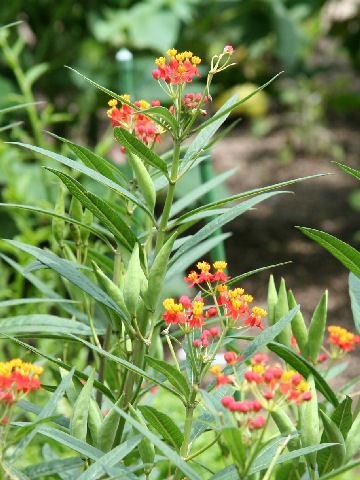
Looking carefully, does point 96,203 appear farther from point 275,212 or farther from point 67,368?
point 275,212

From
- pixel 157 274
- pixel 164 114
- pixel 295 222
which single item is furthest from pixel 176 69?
pixel 295 222

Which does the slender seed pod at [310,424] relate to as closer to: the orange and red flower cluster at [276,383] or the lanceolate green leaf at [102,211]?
the orange and red flower cluster at [276,383]

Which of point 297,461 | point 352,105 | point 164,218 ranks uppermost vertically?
point 352,105

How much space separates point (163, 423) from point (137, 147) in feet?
0.89

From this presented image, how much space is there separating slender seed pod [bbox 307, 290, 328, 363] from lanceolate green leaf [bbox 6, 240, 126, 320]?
0.23 metres

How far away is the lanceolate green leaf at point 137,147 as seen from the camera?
716mm

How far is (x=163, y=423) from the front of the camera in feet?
2.36

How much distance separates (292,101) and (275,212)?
1.31 m

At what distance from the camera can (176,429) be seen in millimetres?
734

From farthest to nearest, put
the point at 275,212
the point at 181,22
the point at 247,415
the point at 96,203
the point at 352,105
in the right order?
1. the point at 352,105
2. the point at 275,212
3. the point at 181,22
4. the point at 96,203
5. the point at 247,415

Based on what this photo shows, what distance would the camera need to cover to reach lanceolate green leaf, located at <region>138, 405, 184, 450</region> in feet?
2.30

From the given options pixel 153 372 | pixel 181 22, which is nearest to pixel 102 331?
pixel 153 372

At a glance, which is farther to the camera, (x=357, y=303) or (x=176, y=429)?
(x=357, y=303)

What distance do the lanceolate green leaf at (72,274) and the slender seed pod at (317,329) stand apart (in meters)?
0.23
